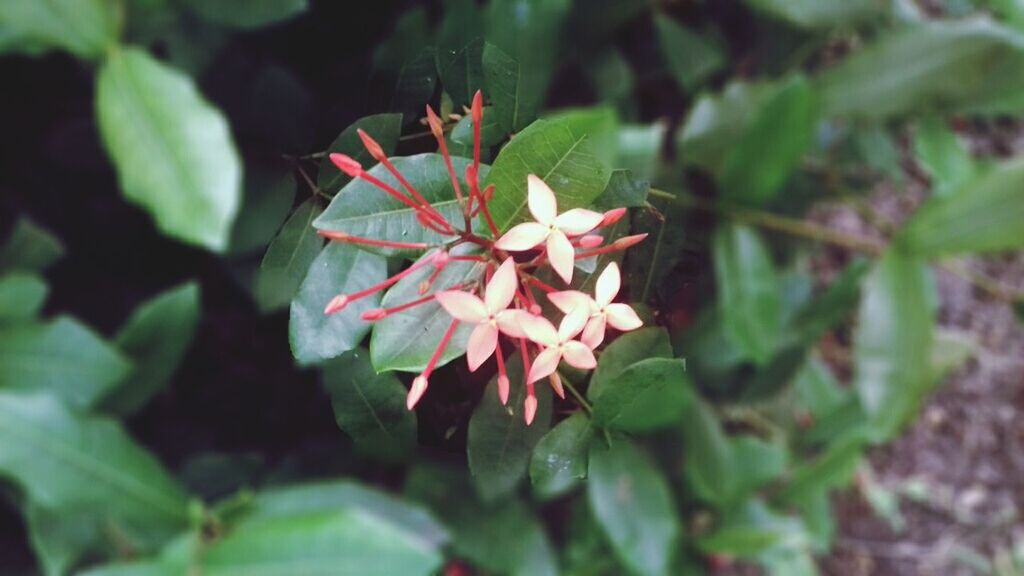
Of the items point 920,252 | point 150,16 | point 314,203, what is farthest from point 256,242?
point 920,252

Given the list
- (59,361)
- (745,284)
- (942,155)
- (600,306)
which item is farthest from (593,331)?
(942,155)

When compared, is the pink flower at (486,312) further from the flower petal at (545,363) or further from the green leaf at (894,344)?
the green leaf at (894,344)

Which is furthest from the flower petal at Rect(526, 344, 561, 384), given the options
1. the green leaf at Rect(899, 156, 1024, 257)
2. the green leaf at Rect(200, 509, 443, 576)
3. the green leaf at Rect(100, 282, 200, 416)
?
the green leaf at Rect(899, 156, 1024, 257)

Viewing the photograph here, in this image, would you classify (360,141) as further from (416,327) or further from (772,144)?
(772,144)

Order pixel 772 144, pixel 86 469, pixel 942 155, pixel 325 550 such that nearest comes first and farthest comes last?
pixel 325 550 → pixel 86 469 → pixel 772 144 → pixel 942 155

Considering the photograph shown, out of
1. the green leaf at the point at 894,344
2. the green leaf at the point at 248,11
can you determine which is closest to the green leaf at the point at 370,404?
the green leaf at the point at 248,11

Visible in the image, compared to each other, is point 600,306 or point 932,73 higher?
point 600,306
